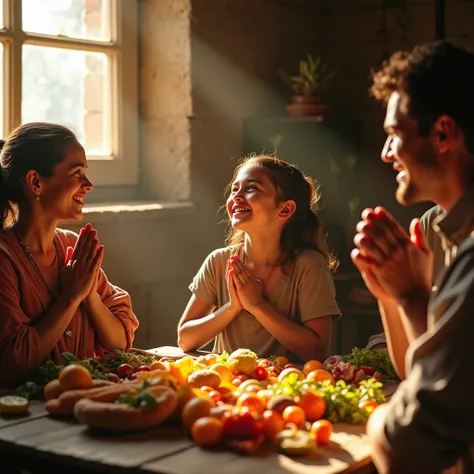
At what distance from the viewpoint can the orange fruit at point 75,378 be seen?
2.13 meters

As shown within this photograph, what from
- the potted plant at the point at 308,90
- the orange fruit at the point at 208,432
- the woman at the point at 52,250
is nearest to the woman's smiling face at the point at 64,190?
the woman at the point at 52,250

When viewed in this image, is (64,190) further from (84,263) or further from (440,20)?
(440,20)

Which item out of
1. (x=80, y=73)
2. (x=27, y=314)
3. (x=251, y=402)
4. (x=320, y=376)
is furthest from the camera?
(x=80, y=73)

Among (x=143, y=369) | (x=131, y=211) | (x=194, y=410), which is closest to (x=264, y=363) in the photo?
(x=143, y=369)

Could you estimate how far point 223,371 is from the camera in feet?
7.59

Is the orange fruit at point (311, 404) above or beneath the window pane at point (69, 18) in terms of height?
beneath

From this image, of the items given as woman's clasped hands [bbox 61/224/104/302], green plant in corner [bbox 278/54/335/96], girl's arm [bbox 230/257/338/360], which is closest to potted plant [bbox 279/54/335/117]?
green plant in corner [bbox 278/54/335/96]

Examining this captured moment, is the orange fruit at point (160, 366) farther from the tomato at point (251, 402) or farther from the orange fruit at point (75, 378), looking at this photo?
the tomato at point (251, 402)

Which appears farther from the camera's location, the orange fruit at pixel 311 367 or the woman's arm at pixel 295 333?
the woman's arm at pixel 295 333

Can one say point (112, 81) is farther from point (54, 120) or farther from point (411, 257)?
point (411, 257)

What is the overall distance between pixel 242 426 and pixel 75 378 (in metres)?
0.47

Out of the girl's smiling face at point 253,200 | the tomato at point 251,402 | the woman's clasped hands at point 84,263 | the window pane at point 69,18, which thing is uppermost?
the window pane at point 69,18

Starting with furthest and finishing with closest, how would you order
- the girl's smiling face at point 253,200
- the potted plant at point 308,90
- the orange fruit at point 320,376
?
the potted plant at point 308,90 → the girl's smiling face at point 253,200 → the orange fruit at point 320,376

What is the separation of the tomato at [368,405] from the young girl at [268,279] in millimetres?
737
